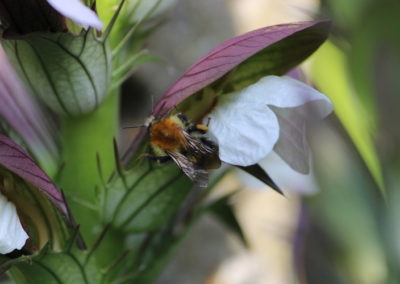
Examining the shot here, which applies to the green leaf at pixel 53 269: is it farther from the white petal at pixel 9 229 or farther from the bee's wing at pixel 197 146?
the bee's wing at pixel 197 146

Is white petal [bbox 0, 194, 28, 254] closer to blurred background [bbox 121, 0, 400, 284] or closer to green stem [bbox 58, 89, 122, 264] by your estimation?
green stem [bbox 58, 89, 122, 264]

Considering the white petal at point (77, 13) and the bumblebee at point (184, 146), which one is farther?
the bumblebee at point (184, 146)

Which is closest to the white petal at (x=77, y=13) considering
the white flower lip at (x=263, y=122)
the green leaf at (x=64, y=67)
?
the green leaf at (x=64, y=67)

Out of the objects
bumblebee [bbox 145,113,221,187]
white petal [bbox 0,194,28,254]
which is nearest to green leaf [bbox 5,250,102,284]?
white petal [bbox 0,194,28,254]

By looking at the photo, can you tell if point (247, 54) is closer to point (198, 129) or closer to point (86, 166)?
point (198, 129)

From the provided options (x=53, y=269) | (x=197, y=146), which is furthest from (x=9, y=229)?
(x=197, y=146)

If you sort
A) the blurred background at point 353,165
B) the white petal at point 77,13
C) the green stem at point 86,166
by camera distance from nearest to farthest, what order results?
1. the blurred background at point 353,165
2. the white petal at point 77,13
3. the green stem at point 86,166

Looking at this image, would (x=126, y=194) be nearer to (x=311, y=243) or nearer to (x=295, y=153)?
(x=295, y=153)
